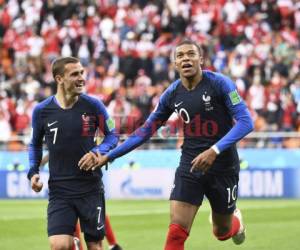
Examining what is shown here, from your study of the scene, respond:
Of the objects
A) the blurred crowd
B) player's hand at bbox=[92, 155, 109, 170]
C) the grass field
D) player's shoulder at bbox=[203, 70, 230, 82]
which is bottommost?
the grass field

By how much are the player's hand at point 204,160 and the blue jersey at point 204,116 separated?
0.42 m

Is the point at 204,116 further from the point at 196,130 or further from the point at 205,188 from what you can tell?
the point at 205,188

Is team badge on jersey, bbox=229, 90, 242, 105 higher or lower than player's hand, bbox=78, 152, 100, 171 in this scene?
higher

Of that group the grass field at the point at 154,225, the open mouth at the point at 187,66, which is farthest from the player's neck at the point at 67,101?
the grass field at the point at 154,225

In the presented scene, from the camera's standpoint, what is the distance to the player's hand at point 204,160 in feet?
28.2

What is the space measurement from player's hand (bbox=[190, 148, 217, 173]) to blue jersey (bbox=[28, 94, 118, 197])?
2.93 feet

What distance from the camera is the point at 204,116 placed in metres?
9.20

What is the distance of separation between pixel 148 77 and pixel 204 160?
17.1 m

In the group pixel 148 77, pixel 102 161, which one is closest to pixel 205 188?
pixel 102 161

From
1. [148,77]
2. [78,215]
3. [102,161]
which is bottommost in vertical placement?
[78,215]

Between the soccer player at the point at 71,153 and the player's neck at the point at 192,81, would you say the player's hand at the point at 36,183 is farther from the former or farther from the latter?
the player's neck at the point at 192,81

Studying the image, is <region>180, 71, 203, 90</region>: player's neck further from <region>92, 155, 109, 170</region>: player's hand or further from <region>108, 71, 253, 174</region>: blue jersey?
<region>92, 155, 109, 170</region>: player's hand

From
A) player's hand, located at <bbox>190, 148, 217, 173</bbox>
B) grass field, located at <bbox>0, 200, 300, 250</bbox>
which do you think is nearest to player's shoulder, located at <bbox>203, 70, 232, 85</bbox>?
player's hand, located at <bbox>190, 148, 217, 173</bbox>

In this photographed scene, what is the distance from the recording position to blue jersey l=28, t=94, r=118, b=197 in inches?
344
